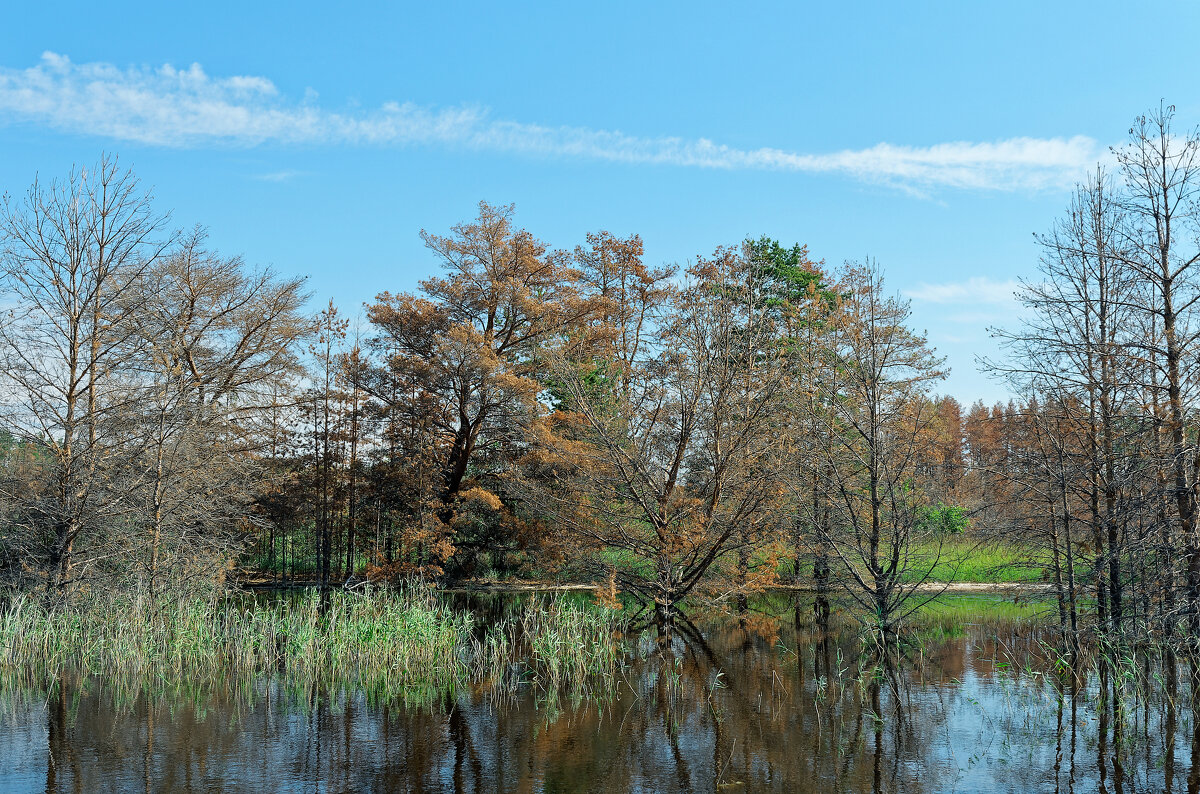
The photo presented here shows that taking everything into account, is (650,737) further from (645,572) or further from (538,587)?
(538,587)

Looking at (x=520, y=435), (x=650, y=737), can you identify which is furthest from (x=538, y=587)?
(x=650, y=737)

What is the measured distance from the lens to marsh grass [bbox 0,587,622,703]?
42.3ft

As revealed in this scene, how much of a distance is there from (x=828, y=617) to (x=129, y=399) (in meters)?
17.6

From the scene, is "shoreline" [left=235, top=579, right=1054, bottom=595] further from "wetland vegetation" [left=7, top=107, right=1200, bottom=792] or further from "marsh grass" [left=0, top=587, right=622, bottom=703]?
"marsh grass" [left=0, top=587, right=622, bottom=703]

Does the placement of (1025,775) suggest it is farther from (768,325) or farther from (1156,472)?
(768,325)

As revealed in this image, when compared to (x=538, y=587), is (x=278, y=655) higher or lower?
higher

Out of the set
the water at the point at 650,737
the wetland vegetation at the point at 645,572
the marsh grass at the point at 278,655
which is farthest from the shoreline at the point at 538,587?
the water at the point at 650,737

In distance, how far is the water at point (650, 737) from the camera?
845 centimetres

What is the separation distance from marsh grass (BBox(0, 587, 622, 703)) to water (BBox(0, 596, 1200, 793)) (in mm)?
556

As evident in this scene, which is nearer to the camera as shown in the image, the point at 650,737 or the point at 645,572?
the point at 650,737

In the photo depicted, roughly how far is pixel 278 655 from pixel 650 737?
7723 millimetres

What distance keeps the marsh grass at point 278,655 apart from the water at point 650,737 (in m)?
0.56

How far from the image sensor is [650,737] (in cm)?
1005

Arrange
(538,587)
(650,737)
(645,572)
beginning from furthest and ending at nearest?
1. (538,587)
2. (645,572)
3. (650,737)
